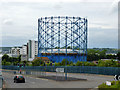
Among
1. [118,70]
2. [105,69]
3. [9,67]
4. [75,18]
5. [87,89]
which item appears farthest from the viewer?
[9,67]

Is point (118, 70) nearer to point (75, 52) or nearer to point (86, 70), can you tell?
point (86, 70)

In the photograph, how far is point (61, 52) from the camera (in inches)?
3172

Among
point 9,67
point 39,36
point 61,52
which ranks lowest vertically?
point 9,67

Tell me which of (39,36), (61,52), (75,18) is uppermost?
(75,18)

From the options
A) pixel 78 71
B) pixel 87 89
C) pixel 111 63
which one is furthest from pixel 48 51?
pixel 87 89

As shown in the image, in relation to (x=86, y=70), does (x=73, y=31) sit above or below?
above

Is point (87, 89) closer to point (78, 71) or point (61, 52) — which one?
point (78, 71)

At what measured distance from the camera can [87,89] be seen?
85.9 feet

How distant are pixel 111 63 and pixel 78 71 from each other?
32.2ft

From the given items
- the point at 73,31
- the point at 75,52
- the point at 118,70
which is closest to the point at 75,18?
the point at 73,31

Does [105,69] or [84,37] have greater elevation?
[84,37]

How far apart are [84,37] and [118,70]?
29.6 m

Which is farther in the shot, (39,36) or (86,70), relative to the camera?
(39,36)

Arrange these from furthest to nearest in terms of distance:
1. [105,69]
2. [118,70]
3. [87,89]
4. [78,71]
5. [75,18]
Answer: [75,18], [78,71], [105,69], [118,70], [87,89]
